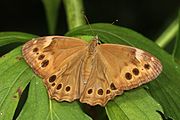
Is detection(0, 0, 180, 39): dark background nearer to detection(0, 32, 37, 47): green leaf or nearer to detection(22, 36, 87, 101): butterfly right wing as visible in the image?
detection(0, 32, 37, 47): green leaf

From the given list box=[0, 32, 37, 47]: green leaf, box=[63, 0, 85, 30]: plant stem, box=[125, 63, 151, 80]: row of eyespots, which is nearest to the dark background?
box=[63, 0, 85, 30]: plant stem

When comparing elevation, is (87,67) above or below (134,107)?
above

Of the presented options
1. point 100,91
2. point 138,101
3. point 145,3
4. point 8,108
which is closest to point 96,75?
point 100,91

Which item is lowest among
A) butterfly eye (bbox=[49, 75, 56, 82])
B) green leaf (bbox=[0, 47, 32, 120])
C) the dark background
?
the dark background

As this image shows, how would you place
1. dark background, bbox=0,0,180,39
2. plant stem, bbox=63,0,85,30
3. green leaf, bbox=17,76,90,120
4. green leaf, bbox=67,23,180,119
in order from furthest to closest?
dark background, bbox=0,0,180,39 < plant stem, bbox=63,0,85,30 < green leaf, bbox=67,23,180,119 < green leaf, bbox=17,76,90,120

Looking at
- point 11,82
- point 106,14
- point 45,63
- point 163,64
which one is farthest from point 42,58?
point 106,14

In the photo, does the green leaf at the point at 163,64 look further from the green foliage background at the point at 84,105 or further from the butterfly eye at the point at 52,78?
the butterfly eye at the point at 52,78

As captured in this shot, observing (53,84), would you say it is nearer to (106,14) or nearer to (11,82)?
(11,82)
